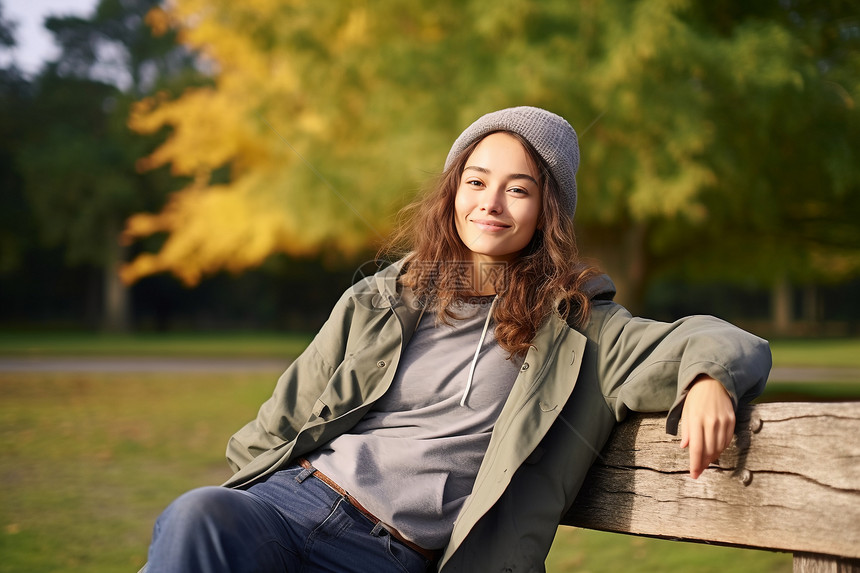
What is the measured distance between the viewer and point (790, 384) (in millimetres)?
11617

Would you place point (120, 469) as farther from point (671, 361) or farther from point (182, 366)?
point (182, 366)

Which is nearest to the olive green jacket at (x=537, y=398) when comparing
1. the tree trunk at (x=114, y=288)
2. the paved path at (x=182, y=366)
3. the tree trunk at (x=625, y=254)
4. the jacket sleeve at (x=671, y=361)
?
the jacket sleeve at (x=671, y=361)

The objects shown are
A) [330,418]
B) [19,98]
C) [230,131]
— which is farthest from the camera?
[19,98]

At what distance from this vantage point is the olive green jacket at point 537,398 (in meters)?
1.76

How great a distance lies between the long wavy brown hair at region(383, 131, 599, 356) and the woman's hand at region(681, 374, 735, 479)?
Answer: 1.52 ft

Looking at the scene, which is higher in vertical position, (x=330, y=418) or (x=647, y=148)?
(x=647, y=148)

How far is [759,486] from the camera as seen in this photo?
165 cm

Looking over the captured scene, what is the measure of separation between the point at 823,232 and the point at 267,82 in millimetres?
6795

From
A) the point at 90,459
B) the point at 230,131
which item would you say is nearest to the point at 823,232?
the point at 230,131

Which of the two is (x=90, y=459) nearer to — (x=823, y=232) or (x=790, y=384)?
(x=823, y=232)

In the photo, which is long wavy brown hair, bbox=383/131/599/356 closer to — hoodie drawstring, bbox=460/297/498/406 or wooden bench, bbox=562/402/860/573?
hoodie drawstring, bbox=460/297/498/406

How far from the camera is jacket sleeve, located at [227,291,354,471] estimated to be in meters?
2.23

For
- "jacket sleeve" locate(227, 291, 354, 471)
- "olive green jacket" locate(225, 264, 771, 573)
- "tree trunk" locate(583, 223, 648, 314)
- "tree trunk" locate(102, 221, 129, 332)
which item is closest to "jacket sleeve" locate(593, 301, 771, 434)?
"olive green jacket" locate(225, 264, 771, 573)

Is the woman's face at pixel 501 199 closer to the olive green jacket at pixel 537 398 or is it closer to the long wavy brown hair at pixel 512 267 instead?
the long wavy brown hair at pixel 512 267
